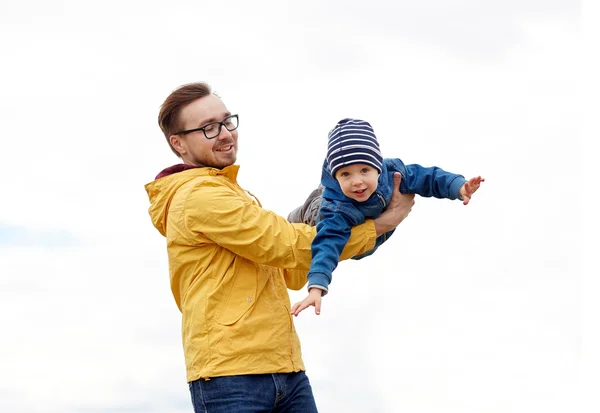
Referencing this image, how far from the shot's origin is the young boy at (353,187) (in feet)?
15.9

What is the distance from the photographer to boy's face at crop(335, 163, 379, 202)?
4.90 m

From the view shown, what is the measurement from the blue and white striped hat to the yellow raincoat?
0.38m

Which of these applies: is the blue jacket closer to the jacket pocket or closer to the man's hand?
the man's hand

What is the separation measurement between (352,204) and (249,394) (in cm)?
118

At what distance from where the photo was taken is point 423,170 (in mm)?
→ 5246

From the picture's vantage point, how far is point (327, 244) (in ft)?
15.9

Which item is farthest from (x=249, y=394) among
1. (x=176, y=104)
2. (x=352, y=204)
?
(x=176, y=104)

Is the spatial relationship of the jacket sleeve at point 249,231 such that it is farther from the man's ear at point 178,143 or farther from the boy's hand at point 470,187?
the boy's hand at point 470,187

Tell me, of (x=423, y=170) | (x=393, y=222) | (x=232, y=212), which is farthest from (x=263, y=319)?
(x=423, y=170)

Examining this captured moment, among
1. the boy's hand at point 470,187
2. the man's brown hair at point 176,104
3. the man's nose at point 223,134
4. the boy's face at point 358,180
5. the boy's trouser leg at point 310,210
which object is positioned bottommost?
the boy's hand at point 470,187

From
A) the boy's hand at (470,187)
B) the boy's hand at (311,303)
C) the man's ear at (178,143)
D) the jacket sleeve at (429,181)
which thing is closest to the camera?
the boy's hand at (311,303)

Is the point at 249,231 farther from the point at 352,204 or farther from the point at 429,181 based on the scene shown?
the point at 429,181

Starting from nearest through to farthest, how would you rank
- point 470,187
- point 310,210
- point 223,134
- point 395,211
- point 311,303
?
1. point 311,303
2. point 470,187
3. point 395,211
4. point 223,134
5. point 310,210

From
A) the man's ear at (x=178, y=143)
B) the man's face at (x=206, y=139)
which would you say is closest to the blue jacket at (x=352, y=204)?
the man's face at (x=206, y=139)
